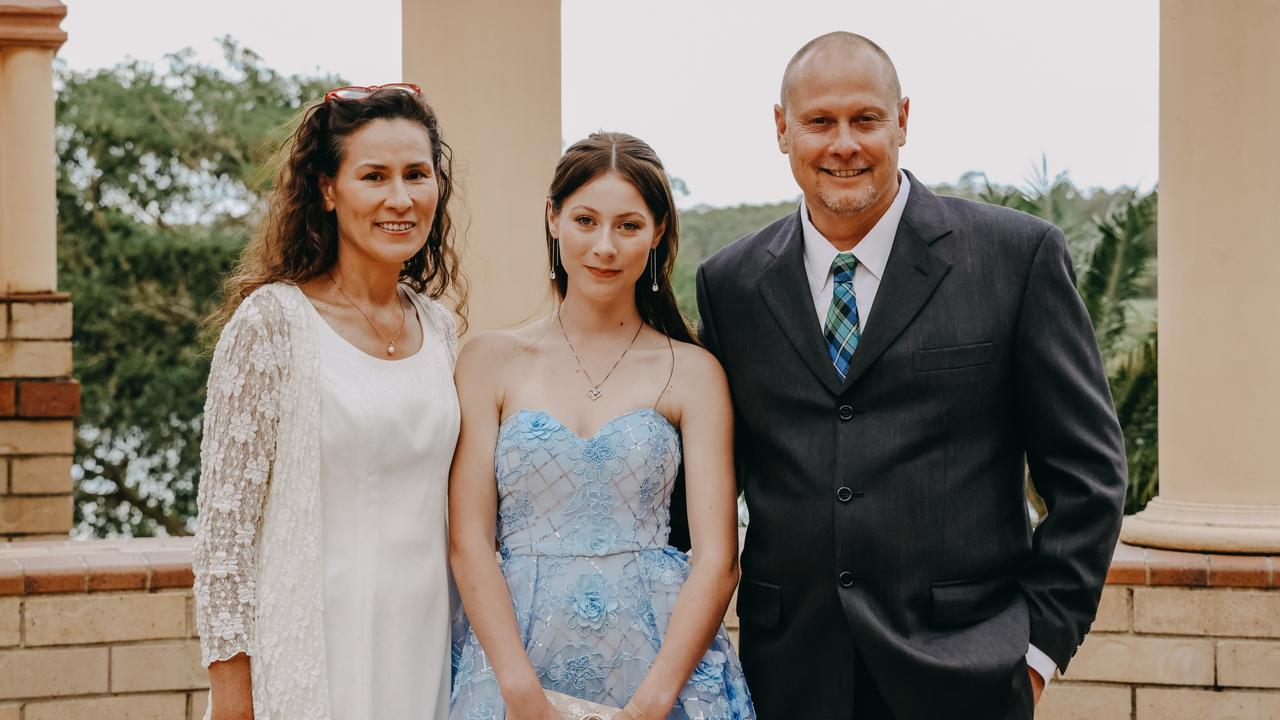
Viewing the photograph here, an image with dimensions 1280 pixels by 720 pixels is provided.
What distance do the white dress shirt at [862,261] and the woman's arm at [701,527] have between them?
0.30 m

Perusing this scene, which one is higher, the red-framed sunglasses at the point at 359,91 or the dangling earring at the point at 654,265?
the red-framed sunglasses at the point at 359,91

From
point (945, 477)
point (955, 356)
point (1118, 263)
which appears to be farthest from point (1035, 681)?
point (1118, 263)

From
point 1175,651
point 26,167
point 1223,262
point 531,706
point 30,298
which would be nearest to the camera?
point 531,706

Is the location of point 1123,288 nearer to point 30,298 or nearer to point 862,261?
point 862,261

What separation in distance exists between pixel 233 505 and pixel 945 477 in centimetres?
148

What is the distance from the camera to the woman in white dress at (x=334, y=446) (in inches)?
103

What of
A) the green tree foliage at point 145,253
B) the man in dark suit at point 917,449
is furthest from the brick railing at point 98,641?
the green tree foliage at point 145,253

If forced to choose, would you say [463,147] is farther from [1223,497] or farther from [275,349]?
[1223,497]

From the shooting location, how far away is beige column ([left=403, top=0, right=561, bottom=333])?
14.8 feet

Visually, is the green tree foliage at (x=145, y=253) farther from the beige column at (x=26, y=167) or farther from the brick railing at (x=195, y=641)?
the brick railing at (x=195, y=641)

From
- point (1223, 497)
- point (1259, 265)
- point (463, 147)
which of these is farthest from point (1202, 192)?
point (463, 147)

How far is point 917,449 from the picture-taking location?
276 centimetres

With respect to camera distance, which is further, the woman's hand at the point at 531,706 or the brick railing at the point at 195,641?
the brick railing at the point at 195,641

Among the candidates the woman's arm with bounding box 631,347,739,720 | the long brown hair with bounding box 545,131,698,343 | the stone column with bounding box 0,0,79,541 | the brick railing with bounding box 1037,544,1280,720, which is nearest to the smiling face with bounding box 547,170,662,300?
the long brown hair with bounding box 545,131,698,343
